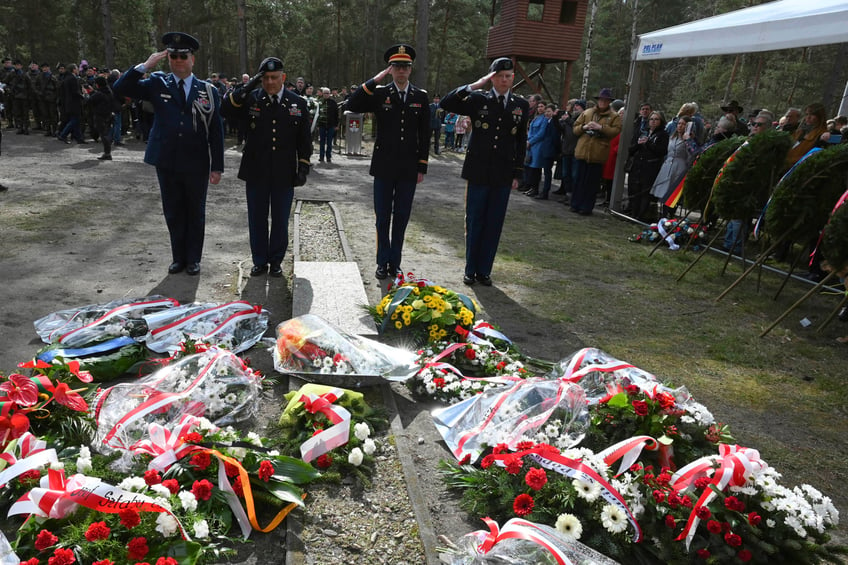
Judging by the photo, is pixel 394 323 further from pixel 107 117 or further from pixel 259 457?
pixel 107 117

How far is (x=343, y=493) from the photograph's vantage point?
2969 mm

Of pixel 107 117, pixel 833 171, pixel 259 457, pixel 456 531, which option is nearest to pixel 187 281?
pixel 259 457

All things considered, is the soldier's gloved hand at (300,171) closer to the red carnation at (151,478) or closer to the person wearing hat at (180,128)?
the person wearing hat at (180,128)

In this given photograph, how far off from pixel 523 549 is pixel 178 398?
2082 millimetres

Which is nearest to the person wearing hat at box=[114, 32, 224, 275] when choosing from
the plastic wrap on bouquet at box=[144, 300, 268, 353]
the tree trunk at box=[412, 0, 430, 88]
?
the plastic wrap on bouquet at box=[144, 300, 268, 353]

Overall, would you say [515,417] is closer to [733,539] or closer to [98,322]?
[733,539]

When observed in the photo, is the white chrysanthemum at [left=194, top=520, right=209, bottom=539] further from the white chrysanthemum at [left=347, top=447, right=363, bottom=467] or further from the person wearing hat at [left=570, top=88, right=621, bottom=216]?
the person wearing hat at [left=570, top=88, right=621, bottom=216]

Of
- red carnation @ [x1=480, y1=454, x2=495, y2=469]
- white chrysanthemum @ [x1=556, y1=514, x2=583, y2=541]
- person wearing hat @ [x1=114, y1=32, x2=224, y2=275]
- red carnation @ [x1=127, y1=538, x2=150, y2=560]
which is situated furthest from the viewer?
person wearing hat @ [x1=114, y1=32, x2=224, y2=275]

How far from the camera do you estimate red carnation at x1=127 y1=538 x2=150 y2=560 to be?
7.18 feet

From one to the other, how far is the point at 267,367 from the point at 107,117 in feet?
38.9

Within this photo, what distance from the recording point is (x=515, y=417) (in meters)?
3.34

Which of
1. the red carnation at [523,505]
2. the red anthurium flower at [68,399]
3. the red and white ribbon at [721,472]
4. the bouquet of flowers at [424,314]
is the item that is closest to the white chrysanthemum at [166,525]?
the red anthurium flower at [68,399]

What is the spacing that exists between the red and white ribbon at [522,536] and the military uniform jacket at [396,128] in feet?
13.8

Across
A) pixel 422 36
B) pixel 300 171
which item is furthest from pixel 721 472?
pixel 422 36
